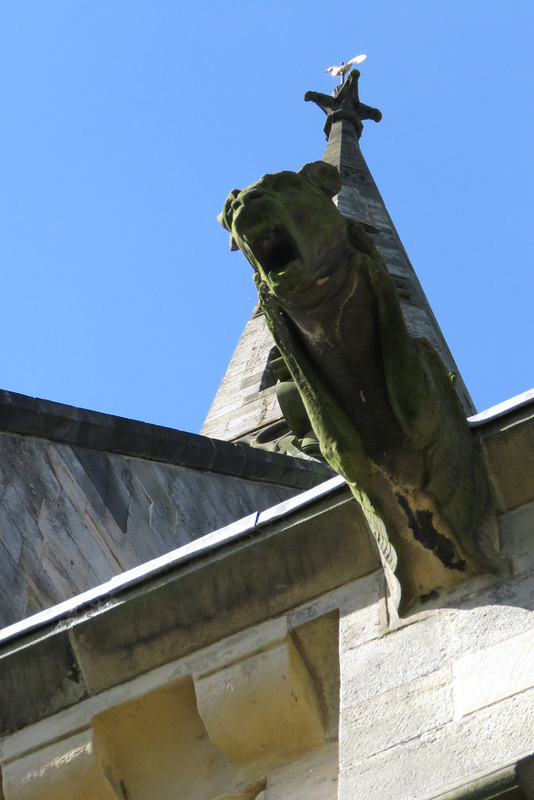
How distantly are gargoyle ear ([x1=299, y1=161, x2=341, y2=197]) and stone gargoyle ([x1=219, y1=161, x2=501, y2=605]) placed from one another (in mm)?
41

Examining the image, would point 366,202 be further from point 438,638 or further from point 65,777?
point 438,638

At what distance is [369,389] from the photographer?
A: 3.75m

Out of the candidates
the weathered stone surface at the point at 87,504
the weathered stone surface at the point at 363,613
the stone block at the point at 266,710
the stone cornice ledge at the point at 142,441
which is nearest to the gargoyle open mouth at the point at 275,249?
the weathered stone surface at the point at 363,613

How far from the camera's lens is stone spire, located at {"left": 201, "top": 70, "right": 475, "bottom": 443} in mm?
10984

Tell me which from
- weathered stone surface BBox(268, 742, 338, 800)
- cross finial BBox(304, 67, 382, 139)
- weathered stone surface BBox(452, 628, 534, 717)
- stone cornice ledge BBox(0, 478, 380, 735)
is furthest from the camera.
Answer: cross finial BBox(304, 67, 382, 139)

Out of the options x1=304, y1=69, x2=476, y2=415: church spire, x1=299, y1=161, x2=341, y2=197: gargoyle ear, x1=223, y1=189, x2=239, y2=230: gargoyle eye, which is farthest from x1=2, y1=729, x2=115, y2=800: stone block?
x1=304, y1=69, x2=476, y2=415: church spire

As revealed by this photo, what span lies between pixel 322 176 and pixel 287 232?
269 mm

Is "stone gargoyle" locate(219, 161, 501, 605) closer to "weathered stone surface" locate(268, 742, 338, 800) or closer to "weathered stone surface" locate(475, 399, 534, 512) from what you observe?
"weathered stone surface" locate(475, 399, 534, 512)

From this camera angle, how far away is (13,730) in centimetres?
419

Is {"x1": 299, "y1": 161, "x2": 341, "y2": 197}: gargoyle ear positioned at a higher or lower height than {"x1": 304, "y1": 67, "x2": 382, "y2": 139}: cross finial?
lower

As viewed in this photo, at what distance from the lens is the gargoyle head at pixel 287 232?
11.9 ft

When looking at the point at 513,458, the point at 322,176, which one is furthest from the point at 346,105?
the point at 513,458

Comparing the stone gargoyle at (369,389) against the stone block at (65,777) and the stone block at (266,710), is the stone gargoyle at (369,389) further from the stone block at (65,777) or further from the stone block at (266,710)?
the stone block at (65,777)

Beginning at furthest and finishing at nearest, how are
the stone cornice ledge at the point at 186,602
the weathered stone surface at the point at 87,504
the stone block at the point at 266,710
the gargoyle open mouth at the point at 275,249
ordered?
the weathered stone surface at the point at 87,504 < the stone cornice ledge at the point at 186,602 < the stone block at the point at 266,710 < the gargoyle open mouth at the point at 275,249
